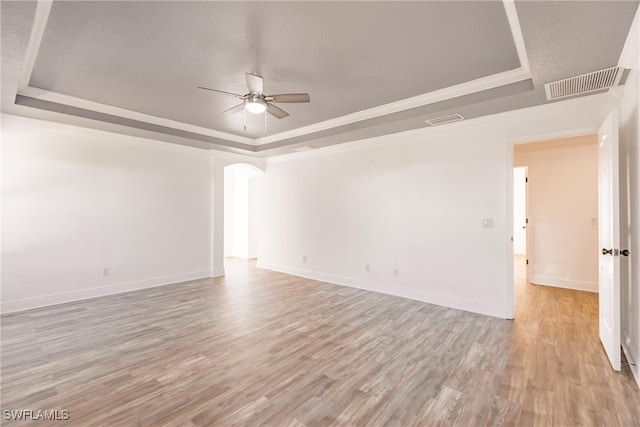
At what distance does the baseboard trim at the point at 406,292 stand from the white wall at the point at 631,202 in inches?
46.0

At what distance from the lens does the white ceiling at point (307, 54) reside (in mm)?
1966

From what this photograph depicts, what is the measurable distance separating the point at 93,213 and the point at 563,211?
7.87 m

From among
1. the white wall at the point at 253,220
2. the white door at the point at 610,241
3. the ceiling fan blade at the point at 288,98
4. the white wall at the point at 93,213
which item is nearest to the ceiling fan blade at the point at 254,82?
the ceiling fan blade at the point at 288,98

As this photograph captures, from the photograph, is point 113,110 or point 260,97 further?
point 113,110

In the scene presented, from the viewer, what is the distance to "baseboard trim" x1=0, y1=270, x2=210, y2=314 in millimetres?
3828

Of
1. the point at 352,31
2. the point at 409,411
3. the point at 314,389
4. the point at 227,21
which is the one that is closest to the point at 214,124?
the point at 227,21

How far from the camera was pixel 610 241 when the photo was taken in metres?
2.46

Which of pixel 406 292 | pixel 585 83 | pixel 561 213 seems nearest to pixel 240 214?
pixel 406 292

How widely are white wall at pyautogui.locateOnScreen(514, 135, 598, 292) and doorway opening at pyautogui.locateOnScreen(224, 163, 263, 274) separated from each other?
21.4 ft

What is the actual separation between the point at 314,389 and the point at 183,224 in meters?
4.43

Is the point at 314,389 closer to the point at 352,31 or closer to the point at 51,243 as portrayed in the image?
the point at 352,31

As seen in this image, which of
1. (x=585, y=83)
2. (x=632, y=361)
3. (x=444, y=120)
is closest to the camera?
(x=632, y=361)

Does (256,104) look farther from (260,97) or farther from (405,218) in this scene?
(405,218)

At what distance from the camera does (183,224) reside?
5.54 m
